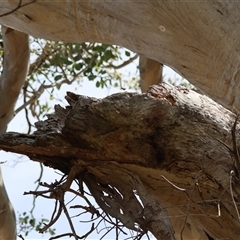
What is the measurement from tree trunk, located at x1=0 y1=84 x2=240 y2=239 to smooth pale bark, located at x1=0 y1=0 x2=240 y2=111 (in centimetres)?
15

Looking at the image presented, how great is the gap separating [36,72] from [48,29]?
120 inches

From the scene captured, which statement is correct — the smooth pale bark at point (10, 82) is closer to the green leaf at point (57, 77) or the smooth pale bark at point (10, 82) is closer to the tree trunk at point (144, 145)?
the green leaf at point (57, 77)

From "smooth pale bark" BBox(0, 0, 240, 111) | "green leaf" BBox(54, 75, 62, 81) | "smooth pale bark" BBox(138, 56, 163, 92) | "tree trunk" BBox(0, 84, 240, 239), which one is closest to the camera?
"smooth pale bark" BBox(0, 0, 240, 111)

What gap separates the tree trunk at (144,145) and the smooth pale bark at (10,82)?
1759mm

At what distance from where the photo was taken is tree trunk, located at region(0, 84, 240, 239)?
68.6 inches

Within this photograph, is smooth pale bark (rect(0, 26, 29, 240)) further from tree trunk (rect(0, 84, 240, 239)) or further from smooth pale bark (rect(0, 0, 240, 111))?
tree trunk (rect(0, 84, 240, 239))

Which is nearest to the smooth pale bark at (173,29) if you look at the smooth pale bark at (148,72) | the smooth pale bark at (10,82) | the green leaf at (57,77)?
the smooth pale bark at (10,82)

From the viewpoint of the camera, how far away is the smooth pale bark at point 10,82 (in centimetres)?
348

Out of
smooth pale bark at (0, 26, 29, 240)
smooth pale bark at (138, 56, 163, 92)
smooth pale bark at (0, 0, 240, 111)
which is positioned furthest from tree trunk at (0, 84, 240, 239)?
smooth pale bark at (138, 56, 163, 92)

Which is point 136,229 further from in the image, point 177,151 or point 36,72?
point 36,72

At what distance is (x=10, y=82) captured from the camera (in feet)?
12.0

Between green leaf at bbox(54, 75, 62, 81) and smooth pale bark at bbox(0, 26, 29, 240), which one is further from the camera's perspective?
green leaf at bbox(54, 75, 62, 81)

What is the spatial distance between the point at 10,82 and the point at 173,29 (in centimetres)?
221

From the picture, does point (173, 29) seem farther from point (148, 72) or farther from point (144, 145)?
point (148, 72)
